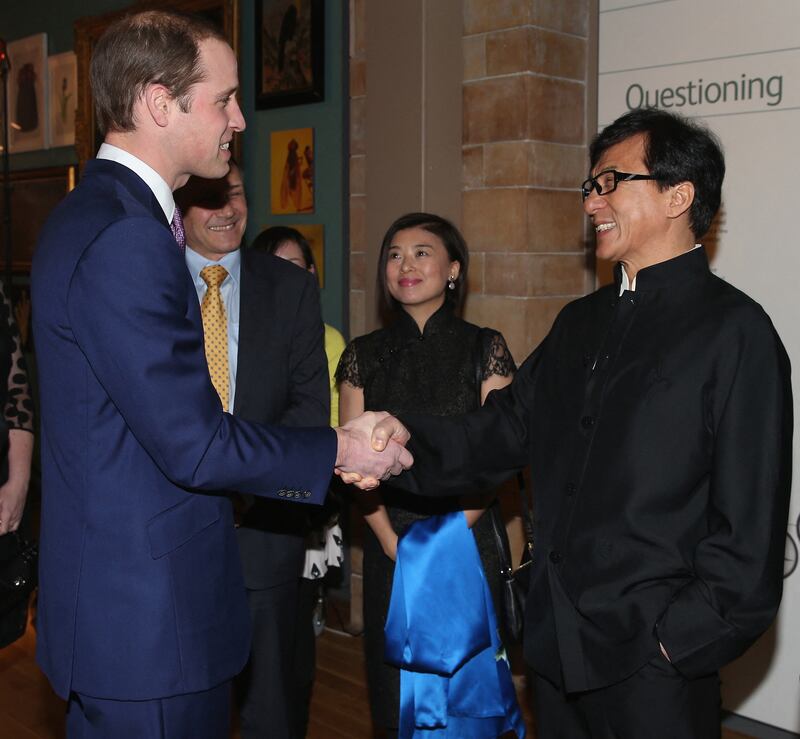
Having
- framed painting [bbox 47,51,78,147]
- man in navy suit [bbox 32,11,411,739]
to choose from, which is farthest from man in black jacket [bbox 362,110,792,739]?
framed painting [bbox 47,51,78,147]

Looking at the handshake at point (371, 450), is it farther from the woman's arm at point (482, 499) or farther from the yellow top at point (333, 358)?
the yellow top at point (333, 358)

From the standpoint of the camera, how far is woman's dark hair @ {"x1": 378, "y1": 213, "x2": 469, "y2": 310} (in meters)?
3.20

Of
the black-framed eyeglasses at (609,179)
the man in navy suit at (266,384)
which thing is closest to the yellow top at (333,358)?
the man in navy suit at (266,384)

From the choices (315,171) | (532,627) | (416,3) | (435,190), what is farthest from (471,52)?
(532,627)

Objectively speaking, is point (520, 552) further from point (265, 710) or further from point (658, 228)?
point (658, 228)

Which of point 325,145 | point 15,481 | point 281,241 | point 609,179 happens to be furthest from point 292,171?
point 609,179

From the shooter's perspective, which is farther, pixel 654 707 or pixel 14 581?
pixel 14 581

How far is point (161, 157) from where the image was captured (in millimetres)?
1925

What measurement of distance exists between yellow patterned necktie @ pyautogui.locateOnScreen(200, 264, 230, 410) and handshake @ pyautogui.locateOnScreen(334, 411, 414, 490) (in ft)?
1.88

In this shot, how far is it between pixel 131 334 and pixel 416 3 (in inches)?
103

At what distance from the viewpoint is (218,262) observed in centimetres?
293

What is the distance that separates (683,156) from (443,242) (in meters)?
A: 1.16

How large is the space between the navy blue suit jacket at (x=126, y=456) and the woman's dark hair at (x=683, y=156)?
1025 mm

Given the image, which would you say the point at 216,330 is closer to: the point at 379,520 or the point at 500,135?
the point at 379,520
